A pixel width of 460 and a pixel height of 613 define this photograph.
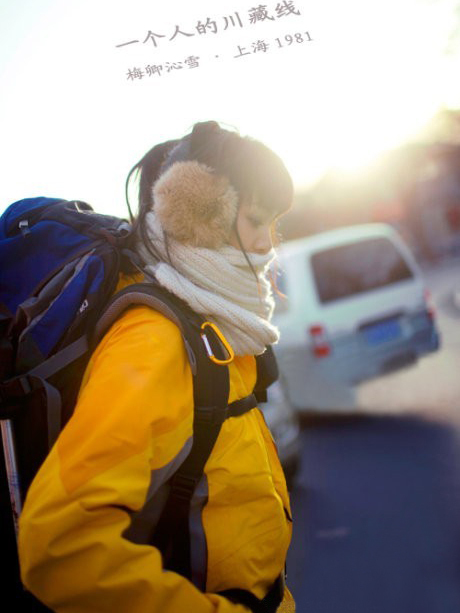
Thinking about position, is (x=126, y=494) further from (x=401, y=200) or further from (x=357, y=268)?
(x=401, y=200)

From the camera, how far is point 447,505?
3480mm

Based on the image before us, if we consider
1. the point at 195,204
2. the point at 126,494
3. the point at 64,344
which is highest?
the point at 195,204

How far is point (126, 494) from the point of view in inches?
42.8

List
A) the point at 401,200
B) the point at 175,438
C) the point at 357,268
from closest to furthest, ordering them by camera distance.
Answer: the point at 175,438
the point at 357,268
the point at 401,200

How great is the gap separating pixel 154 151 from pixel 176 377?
779 mm

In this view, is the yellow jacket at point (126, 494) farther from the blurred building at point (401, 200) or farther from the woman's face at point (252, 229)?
the blurred building at point (401, 200)

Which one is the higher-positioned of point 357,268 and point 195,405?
point 195,405

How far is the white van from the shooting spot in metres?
5.26

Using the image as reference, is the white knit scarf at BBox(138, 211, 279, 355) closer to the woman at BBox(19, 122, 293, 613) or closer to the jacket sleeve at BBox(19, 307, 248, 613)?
the woman at BBox(19, 122, 293, 613)

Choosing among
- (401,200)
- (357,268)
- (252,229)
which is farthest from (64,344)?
(401,200)

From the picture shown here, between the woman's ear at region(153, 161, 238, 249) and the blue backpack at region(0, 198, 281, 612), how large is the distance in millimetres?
150

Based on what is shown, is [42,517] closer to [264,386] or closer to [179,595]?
[179,595]

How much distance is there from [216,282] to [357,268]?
4396 mm

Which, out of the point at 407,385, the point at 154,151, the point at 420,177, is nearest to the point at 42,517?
the point at 154,151
